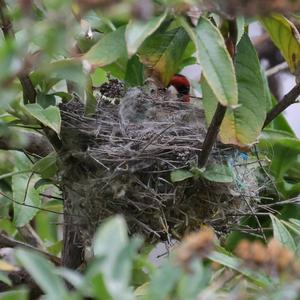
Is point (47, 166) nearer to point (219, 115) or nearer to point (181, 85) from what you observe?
point (219, 115)

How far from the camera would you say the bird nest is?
61.8 inches

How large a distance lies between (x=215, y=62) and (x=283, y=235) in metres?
0.48

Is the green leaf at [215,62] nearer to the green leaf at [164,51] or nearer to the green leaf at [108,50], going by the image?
the green leaf at [108,50]

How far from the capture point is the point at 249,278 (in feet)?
3.66

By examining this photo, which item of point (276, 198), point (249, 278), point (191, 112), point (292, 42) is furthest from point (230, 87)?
point (276, 198)

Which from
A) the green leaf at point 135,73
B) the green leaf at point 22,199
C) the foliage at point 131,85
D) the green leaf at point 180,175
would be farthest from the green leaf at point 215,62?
the green leaf at point 22,199

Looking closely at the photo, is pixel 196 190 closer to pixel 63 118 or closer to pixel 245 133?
pixel 245 133

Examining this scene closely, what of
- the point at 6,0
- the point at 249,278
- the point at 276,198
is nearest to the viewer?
the point at 249,278

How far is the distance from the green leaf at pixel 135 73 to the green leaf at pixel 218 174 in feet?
0.88

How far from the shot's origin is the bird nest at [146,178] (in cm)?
157

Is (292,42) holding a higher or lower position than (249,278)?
higher

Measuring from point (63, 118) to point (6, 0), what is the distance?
331mm

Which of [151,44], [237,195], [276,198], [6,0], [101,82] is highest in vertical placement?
[6,0]

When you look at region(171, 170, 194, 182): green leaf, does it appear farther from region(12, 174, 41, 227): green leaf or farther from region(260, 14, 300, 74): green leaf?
region(12, 174, 41, 227): green leaf
